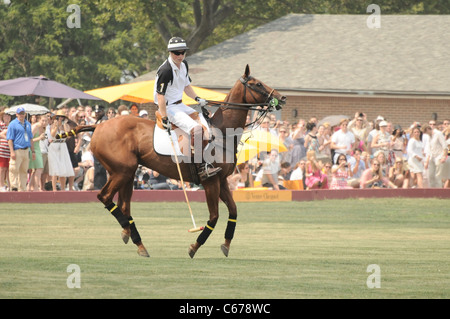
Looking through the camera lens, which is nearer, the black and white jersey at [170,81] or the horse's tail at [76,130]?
the black and white jersey at [170,81]

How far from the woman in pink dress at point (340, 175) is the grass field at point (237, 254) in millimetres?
2845

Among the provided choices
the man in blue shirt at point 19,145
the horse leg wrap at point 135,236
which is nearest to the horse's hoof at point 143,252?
the horse leg wrap at point 135,236

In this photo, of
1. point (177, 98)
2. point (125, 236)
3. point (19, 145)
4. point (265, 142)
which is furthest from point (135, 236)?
point (265, 142)

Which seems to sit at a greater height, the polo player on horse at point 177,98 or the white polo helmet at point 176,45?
the white polo helmet at point 176,45

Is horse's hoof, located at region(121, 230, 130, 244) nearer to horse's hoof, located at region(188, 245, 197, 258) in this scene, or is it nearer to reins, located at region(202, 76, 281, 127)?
horse's hoof, located at region(188, 245, 197, 258)

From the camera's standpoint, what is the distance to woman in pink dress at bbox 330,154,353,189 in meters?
26.4

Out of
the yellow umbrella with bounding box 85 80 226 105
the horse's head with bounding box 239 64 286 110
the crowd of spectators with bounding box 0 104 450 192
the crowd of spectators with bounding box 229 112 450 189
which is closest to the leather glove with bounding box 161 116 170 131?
the horse's head with bounding box 239 64 286 110

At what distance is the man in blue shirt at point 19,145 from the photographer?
925 inches

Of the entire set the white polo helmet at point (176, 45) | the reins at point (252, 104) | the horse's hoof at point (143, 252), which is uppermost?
the white polo helmet at point (176, 45)

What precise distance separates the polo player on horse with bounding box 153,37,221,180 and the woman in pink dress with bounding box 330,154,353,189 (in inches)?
491

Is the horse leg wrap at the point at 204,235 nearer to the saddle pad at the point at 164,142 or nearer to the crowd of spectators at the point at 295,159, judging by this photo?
the saddle pad at the point at 164,142
